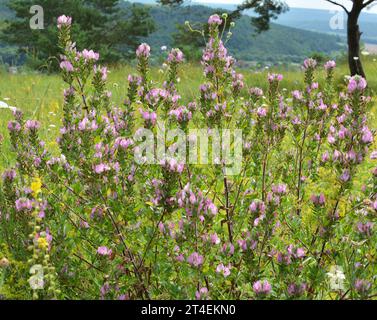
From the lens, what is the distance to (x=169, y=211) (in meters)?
2.27

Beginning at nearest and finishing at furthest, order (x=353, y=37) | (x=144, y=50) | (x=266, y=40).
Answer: (x=144, y=50), (x=353, y=37), (x=266, y=40)

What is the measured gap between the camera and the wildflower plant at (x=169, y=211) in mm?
2262

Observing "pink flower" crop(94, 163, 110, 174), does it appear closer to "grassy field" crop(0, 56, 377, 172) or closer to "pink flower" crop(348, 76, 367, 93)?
"pink flower" crop(348, 76, 367, 93)

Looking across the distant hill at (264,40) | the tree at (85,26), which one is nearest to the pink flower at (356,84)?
the tree at (85,26)

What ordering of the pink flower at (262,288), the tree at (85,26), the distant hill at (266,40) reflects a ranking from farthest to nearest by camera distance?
the distant hill at (266,40)
the tree at (85,26)
the pink flower at (262,288)

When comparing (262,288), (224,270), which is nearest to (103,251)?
(224,270)

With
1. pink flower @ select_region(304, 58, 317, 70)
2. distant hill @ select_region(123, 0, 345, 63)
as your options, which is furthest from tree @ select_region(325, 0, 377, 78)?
distant hill @ select_region(123, 0, 345, 63)

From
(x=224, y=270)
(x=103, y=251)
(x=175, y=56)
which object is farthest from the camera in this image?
(x=175, y=56)

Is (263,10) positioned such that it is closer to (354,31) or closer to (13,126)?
(354,31)

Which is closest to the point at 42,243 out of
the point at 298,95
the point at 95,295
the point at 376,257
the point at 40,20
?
the point at 95,295

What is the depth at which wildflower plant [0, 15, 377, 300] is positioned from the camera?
226 cm

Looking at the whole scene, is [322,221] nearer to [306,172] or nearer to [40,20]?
[306,172]

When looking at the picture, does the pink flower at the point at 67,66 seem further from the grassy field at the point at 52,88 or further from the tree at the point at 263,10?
the tree at the point at 263,10

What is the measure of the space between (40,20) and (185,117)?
3623cm
